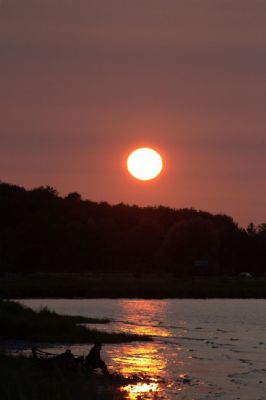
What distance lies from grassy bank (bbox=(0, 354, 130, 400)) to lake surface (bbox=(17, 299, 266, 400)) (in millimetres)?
1122

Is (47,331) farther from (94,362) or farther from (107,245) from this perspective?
(107,245)

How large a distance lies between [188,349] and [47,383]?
20493 millimetres

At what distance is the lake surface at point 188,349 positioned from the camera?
31.4 metres

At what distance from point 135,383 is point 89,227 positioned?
360 ft

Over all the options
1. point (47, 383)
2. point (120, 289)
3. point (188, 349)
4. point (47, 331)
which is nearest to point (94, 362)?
point (47, 383)

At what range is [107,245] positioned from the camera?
13975cm

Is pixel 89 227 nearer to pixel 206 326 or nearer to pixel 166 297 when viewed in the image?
pixel 166 297

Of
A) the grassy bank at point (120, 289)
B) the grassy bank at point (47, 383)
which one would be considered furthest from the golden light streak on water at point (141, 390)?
the grassy bank at point (120, 289)

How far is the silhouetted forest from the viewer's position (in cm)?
12812

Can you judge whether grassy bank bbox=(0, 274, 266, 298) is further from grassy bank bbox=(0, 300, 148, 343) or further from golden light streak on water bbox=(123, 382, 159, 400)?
golden light streak on water bbox=(123, 382, 159, 400)

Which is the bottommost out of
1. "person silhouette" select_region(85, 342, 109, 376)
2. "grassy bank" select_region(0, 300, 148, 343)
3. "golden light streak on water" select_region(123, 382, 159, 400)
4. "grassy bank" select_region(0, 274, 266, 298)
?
"golden light streak on water" select_region(123, 382, 159, 400)

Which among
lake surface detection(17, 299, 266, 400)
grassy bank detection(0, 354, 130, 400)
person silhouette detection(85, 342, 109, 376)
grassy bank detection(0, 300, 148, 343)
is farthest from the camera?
grassy bank detection(0, 300, 148, 343)

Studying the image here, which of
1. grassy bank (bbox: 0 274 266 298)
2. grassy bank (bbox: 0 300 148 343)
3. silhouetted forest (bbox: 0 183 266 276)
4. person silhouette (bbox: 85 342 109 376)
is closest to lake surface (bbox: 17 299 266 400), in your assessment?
grassy bank (bbox: 0 300 148 343)

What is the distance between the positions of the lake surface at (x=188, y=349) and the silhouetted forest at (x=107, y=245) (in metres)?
44.8
